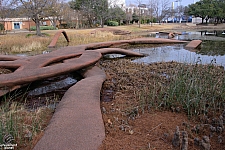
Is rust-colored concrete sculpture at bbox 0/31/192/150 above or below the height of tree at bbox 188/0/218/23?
below

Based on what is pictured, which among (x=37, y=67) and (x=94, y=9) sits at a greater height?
(x=94, y=9)

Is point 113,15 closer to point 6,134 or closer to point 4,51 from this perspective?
point 4,51

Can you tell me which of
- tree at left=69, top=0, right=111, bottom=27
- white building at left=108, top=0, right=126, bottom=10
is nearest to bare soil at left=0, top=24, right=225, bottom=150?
tree at left=69, top=0, right=111, bottom=27

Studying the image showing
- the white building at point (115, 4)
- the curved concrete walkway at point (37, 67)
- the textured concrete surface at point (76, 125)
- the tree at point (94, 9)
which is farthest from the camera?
the white building at point (115, 4)

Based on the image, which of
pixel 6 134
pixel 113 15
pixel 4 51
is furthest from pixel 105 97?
pixel 113 15

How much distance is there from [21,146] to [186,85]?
A: 2.17m

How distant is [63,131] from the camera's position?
2191 millimetres

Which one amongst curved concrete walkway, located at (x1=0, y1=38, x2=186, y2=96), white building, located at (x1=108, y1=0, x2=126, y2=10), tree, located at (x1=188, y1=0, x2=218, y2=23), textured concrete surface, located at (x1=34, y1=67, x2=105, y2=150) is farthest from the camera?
tree, located at (x1=188, y1=0, x2=218, y2=23)

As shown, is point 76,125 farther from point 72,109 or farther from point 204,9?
point 204,9

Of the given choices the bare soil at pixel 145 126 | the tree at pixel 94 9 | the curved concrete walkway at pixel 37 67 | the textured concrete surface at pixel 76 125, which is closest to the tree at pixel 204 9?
the tree at pixel 94 9

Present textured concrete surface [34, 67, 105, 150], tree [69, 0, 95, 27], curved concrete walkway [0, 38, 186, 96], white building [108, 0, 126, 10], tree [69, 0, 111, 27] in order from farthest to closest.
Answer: white building [108, 0, 126, 10] → tree [69, 0, 95, 27] → tree [69, 0, 111, 27] → curved concrete walkway [0, 38, 186, 96] → textured concrete surface [34, 67, 105, 150]

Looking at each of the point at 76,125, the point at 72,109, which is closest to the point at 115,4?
the point at 72,109

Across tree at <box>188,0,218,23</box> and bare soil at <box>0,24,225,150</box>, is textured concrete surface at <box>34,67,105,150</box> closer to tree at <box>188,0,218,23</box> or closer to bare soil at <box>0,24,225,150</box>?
bare soil at <box>0,24,225,150</box>

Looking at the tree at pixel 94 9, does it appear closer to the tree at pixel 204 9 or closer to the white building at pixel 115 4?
the white building at pixel 115 4
